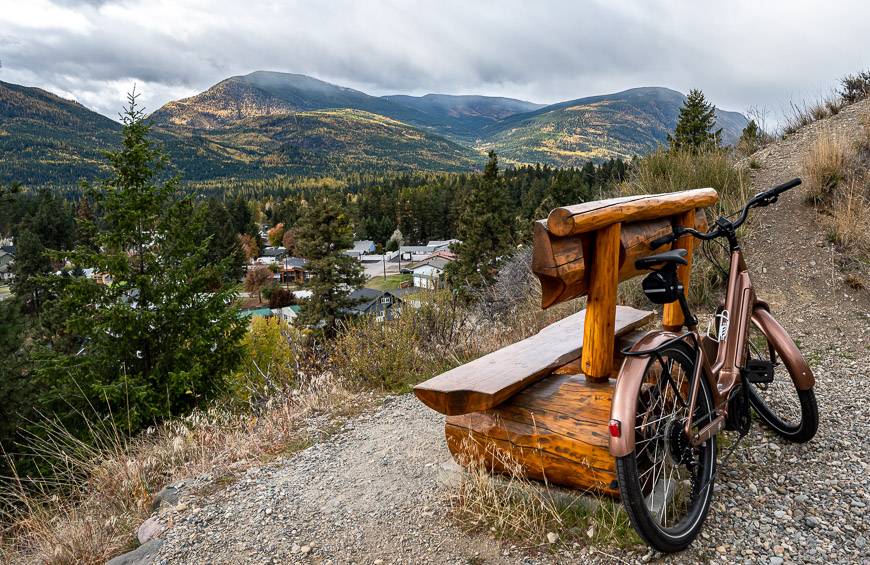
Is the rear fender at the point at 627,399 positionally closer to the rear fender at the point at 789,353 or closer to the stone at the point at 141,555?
the rear fender at the point at 789,353

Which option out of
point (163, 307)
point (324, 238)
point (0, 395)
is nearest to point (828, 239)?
point (163, 307)

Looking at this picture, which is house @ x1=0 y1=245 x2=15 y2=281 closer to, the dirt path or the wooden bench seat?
the dirt path

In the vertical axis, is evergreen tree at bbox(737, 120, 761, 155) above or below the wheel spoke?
above

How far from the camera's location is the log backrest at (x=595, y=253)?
2660 millimetres

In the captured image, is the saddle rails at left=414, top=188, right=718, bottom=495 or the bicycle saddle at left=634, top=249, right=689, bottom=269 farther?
the saddle rails at left=414, top=188, right=718, bottom=495

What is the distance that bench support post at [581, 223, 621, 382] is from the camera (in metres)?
2.88

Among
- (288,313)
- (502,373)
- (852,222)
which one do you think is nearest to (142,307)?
(502,373)

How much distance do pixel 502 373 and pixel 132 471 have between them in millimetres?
3029

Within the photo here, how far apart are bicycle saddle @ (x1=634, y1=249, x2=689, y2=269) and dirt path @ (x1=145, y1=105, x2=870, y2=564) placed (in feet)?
4.58

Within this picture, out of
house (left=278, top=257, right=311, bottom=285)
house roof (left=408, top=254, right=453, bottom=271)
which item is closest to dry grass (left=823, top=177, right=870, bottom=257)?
house roof (left=408, top=254, right=453, bottom=271)

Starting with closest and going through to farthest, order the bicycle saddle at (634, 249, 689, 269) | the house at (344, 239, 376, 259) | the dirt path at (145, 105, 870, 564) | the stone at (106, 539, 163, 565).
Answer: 1. the bicycle saddle at (634, 249, 689, 269)
2. the dirt path at (145, 105, 870, 564)
3. the stone at (106, 539, 163, 565)
4. the house at (344, 239, 376, 259)

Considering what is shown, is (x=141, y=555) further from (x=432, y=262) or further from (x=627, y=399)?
(x=432, y=262)

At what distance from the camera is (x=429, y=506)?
3246mm

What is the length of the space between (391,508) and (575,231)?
2025mm
